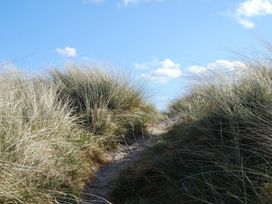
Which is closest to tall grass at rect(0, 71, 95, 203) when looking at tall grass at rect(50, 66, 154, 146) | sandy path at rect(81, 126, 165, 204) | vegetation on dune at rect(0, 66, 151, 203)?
vegetation on dune at rect(0, 66, 151, 203)

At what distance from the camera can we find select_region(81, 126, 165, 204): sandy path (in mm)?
5742

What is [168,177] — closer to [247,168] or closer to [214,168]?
[214,168]

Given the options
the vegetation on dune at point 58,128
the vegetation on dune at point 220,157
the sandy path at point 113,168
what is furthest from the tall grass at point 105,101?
the vegetation on dune at point 220,157

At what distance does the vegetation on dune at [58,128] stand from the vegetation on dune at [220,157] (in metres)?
0.75

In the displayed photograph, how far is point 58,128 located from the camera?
660cm

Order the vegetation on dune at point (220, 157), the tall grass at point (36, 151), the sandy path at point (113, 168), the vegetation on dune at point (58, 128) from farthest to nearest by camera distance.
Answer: the sandy path at point (113, 168), the vegetation on dune at point (58, 128), the tall grass at point (36, 151), the vegetation on dune at point (220, 157)

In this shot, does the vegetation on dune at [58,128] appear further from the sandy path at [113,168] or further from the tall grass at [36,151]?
the sandy path at [113,168]

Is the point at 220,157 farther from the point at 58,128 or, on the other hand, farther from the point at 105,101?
the point at 105,101

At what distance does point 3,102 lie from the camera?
543cm

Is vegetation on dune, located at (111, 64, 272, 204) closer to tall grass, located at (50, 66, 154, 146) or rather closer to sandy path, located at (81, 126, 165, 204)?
sandy path, located at (81, 126, 165, 204)

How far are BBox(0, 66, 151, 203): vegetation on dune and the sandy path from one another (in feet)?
0.47

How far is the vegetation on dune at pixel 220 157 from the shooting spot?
4297 mm

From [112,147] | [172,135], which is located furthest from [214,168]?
[112,147]

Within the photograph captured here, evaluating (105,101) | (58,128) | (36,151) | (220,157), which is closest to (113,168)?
(58,128)
